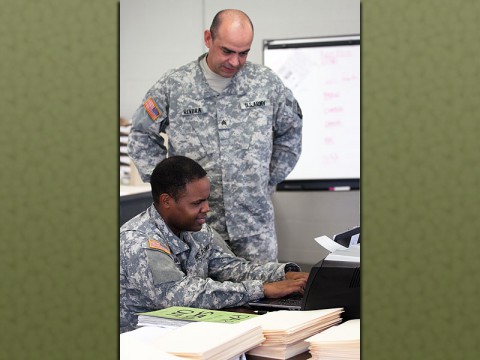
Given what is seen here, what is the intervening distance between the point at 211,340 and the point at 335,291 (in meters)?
0.42

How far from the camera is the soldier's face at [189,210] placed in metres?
1.98

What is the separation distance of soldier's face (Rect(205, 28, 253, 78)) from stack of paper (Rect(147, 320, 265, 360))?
4.28ft

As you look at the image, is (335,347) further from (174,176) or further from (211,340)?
(174,176)

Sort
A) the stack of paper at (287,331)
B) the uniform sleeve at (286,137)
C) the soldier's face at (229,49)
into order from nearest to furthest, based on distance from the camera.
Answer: the stack of paper at (287,331) → the soldier's face at (229,49) → the uniform sleeve at (286,137)

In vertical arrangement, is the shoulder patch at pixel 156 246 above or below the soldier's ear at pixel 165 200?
below

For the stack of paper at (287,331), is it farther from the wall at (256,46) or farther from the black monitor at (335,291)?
the wall at (256,46)

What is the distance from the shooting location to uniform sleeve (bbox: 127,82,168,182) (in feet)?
8.04

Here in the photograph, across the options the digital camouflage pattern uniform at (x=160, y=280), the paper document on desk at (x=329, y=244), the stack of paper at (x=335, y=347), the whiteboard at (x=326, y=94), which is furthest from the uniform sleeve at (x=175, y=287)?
the whiteboard at (x=326, y=94)

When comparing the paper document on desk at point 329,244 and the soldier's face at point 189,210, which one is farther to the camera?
the soldier's face at point 189,210

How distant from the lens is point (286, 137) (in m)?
2.62

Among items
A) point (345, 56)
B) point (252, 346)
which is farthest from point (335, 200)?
point (252, 346)

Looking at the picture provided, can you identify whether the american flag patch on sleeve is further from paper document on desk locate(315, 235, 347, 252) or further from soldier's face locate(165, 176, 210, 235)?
paper document on desk locate(315, 235, 347, 252)
